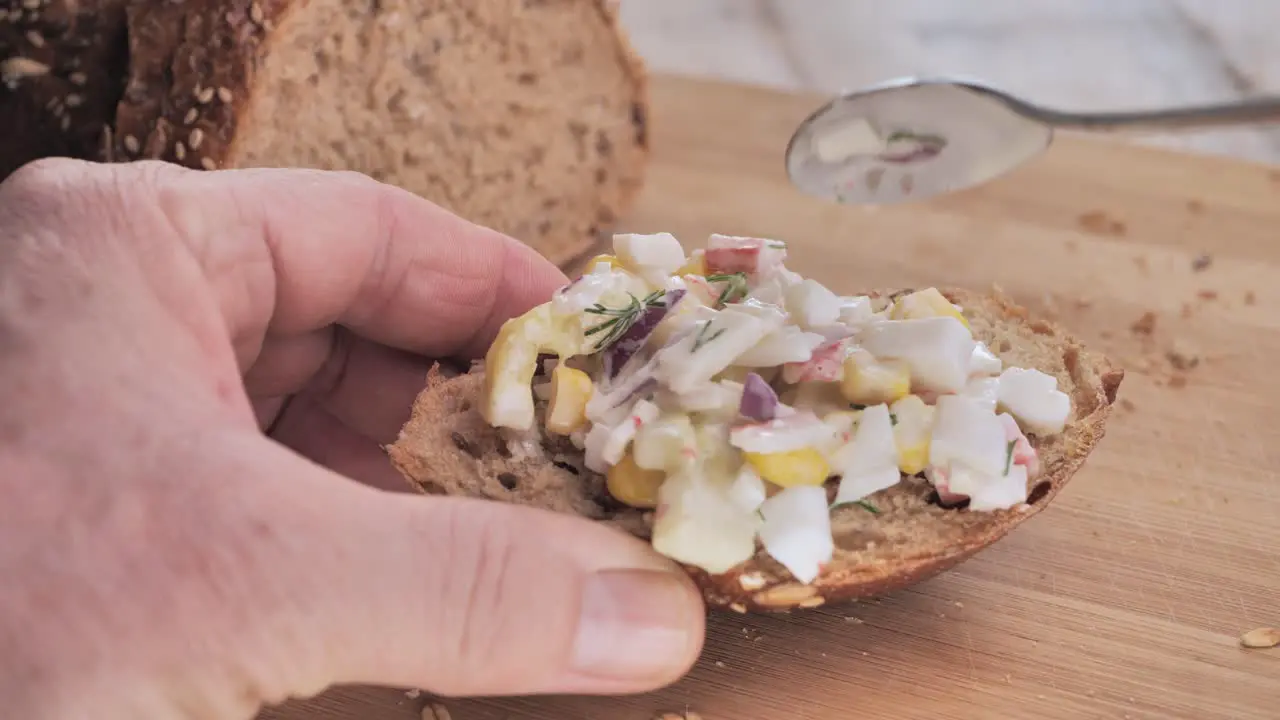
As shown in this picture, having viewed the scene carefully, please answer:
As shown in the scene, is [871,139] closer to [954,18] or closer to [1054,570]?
[1054,570]

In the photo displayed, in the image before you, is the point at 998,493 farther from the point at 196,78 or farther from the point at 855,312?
the point at 196,78

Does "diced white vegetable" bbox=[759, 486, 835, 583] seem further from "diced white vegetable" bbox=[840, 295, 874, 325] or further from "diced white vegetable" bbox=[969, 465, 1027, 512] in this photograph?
"diced white vegetable" bbox=[840, 295, 874, 325]

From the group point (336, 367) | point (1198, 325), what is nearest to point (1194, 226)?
point (1198, 325)

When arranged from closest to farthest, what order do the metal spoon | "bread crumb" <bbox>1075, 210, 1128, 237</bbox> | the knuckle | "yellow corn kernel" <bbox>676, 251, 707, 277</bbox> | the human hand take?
1. the human hand
2. the knuckle
3. "yellow corn kernel" <bbox>676, 251, 707, 277</bbox>
4. the metal spoon
5. "bread crumb" <bbox>1075, 210, 1128, 237</bbox>

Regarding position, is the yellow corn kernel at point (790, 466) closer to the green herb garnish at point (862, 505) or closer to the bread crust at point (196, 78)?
the green herb garnish at point (862, 505)

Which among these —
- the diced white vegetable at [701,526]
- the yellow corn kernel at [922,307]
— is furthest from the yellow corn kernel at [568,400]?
the yellow corn kernel at [922,307]

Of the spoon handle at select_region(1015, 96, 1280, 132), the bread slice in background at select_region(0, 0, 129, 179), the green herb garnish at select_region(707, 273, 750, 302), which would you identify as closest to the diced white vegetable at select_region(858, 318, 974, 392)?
the green herb garnish at select_region(707, 273, 750, 302)
